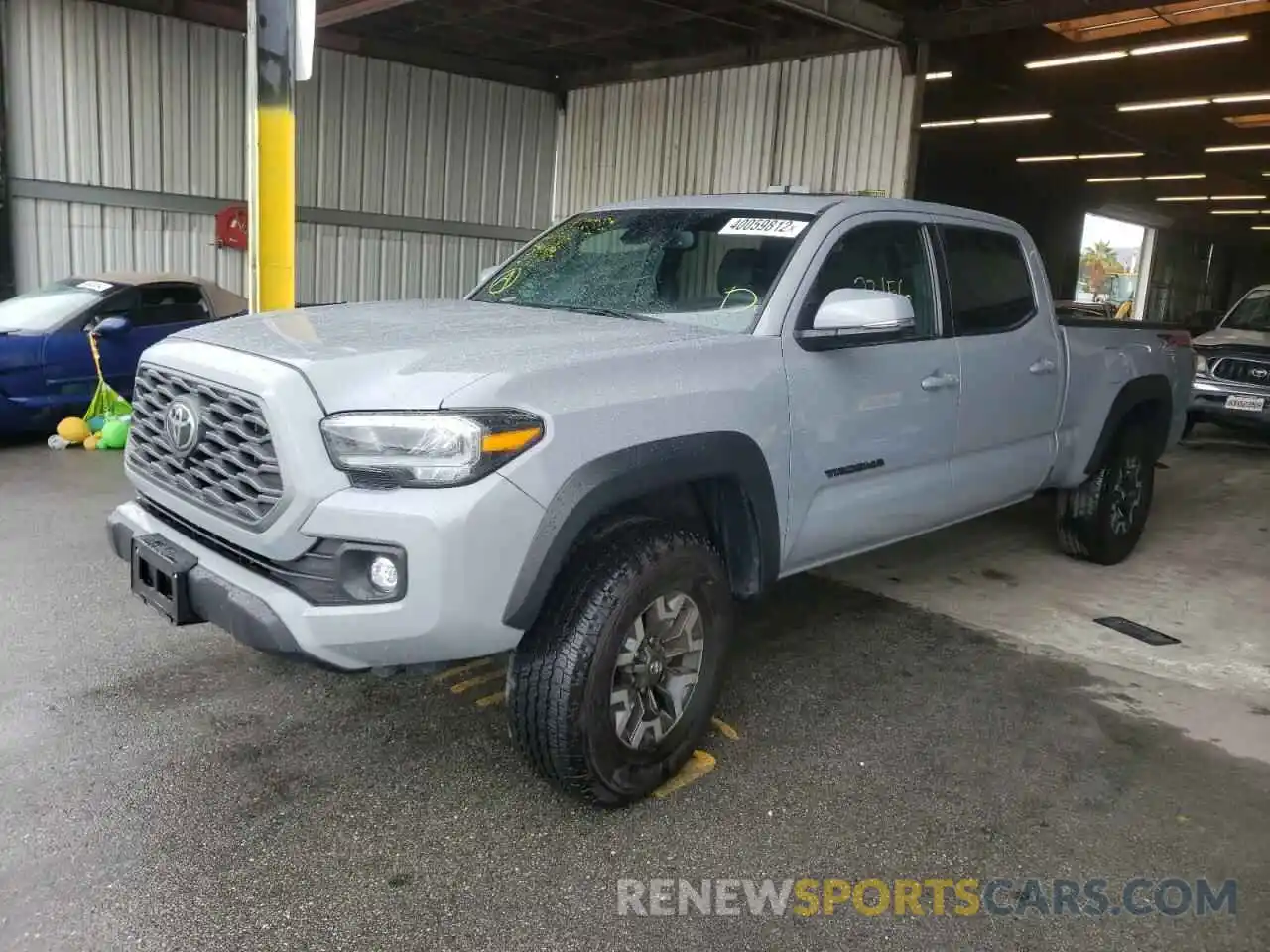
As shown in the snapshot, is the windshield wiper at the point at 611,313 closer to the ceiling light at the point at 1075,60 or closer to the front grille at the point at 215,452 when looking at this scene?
the front grille at the point at 215,452

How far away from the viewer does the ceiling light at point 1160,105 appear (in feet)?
52.7

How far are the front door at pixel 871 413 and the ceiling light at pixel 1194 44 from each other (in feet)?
33.3

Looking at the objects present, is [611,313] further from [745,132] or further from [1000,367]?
[745,132]

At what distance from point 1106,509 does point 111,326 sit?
7.55 metres

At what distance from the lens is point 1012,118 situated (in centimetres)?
1900

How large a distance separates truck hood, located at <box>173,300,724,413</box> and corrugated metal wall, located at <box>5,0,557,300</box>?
998cm

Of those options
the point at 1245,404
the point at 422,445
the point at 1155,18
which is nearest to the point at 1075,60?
the point at 1155,18

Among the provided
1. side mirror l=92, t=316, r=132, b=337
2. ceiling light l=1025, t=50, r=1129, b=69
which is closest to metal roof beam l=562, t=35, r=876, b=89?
ceiling light l=1025, t=50, r=1129, b=69

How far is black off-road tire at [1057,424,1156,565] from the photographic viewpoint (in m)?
5.71

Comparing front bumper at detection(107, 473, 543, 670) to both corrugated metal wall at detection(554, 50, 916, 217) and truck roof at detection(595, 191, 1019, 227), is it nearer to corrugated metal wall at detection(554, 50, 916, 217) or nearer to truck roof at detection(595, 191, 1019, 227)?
truck roof at detection(595, 191, 1019, 227)

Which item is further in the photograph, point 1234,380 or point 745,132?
point 745,132

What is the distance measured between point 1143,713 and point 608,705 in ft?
7.61

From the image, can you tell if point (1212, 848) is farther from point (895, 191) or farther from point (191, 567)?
point (895, 191)

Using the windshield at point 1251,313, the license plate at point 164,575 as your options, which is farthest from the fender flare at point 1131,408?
the windshield at point 1251,313
